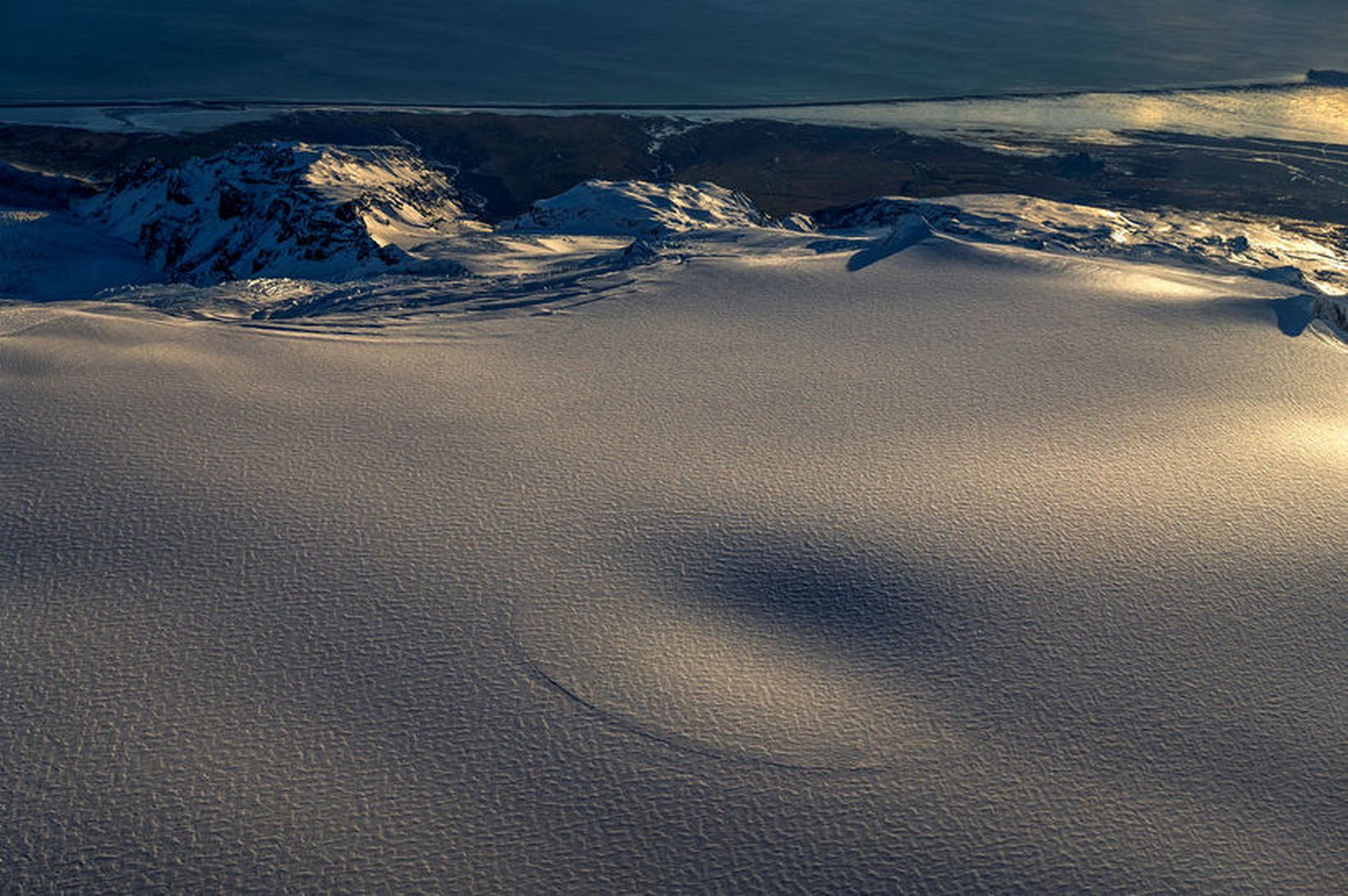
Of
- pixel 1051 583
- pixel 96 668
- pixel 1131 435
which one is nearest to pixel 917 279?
pixel 1131 435

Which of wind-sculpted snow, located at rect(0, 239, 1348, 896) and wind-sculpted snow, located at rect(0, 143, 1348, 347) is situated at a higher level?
wind-sculpted snow, located at rect(0, 143, 1348, 347)

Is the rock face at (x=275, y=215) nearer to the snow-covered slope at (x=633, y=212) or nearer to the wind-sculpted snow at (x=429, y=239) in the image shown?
the wind-sculpted snow at (x=429, y=239)

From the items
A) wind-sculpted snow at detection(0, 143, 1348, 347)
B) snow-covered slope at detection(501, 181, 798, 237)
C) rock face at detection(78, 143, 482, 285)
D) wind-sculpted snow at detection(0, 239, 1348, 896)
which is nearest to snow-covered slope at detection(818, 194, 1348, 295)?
wind-sculpted snow at detection(0, 143, 1348, 347)

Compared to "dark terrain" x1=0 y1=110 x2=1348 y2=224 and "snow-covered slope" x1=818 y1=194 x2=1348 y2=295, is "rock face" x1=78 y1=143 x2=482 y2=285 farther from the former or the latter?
"snow-covered slope" x1=818 y1=194 x2=1348 y2=295

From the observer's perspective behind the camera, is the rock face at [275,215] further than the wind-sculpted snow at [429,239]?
Yes

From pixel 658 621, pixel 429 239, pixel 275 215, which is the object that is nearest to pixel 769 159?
pixel 429 239

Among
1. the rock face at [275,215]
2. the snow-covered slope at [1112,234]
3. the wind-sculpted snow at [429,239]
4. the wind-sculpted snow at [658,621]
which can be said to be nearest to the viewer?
the wind-sculpted snow at [658,621]

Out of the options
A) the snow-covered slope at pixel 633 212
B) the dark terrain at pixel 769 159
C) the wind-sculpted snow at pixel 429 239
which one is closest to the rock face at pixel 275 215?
the wind-sculpted snow at pixel 429 239

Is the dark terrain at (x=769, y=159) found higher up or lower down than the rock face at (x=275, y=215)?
higher up

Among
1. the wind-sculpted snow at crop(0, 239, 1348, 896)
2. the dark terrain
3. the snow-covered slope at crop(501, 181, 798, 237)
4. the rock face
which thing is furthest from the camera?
the dark terrain
